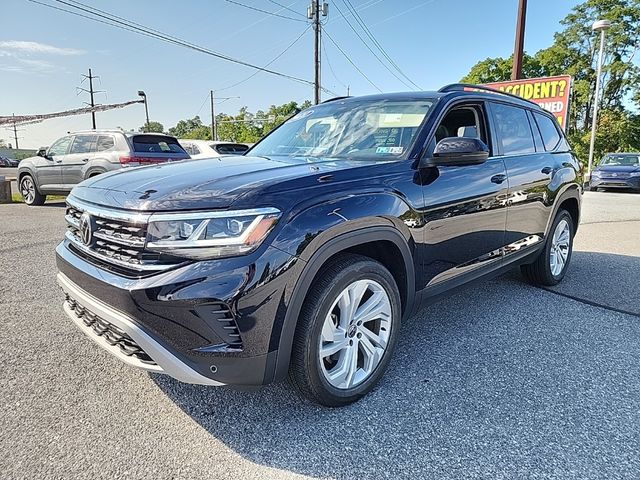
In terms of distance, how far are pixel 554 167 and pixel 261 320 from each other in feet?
11.6

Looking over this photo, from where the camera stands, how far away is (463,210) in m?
3.04

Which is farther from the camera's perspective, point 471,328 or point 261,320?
point 471,328

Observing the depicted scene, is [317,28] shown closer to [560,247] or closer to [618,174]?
[618,174]

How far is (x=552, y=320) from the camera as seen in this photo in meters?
3.70

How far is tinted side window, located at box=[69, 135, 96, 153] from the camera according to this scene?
9.96m

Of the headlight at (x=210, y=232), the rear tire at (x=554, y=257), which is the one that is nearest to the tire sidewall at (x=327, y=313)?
the headlight at (x=210, y=232)

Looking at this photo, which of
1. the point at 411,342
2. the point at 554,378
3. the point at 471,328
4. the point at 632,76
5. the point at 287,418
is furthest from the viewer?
the point at 632,76

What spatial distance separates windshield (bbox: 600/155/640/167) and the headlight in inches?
711

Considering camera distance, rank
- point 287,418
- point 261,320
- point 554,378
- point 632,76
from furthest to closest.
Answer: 1. point 632,76
2. point 554,378
3. point 287,418
4. point 261,320

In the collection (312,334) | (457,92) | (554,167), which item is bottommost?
(312,334)

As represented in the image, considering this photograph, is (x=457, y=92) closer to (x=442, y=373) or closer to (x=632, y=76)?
(x=442, y=373)

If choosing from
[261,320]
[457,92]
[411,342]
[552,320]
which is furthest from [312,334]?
[552,320]

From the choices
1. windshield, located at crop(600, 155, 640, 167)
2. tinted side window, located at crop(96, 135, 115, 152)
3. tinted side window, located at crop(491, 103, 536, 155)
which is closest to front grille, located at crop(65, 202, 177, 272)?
tinted side window, located at crop(491, 103, 536, 155)

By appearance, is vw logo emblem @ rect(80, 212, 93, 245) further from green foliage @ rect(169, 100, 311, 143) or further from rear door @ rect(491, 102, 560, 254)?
green foliage @ rect(169, 100, 311, 143)
